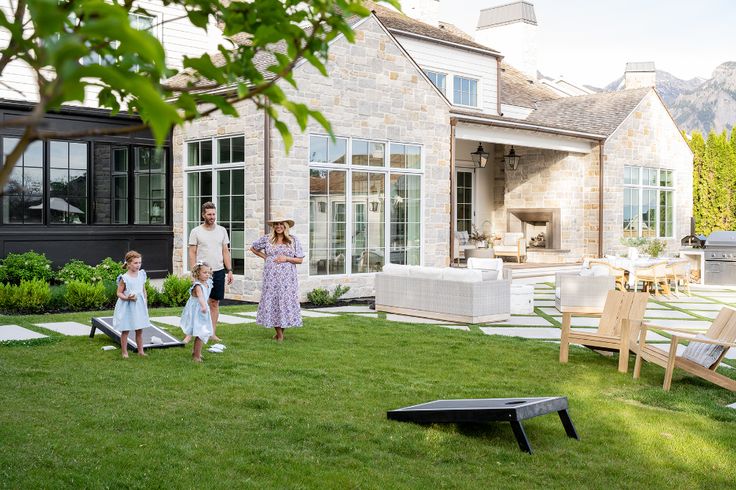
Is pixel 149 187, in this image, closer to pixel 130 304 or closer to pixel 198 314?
pixel 130 304

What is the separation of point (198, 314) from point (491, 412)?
12.0 ft

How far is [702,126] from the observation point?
6673 inches

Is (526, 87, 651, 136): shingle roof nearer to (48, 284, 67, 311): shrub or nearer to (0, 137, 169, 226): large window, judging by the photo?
(0, 137, 169, 226): large window

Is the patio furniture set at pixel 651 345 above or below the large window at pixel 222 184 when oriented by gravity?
below

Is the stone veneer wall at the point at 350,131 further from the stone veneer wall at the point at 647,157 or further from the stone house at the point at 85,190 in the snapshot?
the stone veneer wall at the point at 647,157

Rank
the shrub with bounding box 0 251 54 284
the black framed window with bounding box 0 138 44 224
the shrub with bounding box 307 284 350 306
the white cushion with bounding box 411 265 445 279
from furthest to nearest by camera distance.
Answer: the black framed window with bounding box 0 138 44 224 → the shrub with bounding box 307 284 350 306 → the shrub with bounding box 0 251 54 284 → the white cushion with bounding box 411 265 445 279

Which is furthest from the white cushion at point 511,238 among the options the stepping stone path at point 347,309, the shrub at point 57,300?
the shrub at point 57,300

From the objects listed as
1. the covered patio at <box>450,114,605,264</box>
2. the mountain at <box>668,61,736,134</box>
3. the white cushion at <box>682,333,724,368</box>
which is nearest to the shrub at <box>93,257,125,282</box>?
the covered patio at <box>450,114,605,264</box>

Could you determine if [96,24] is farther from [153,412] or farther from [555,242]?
[555,242]

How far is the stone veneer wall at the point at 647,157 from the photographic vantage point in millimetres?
21031

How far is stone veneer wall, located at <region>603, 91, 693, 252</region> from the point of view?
828 inches

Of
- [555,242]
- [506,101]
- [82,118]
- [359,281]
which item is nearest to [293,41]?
[359,281]

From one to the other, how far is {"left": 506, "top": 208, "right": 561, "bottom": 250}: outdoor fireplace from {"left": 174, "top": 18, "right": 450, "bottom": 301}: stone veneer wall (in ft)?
20.3

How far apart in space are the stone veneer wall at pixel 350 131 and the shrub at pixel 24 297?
3476 millimetres
